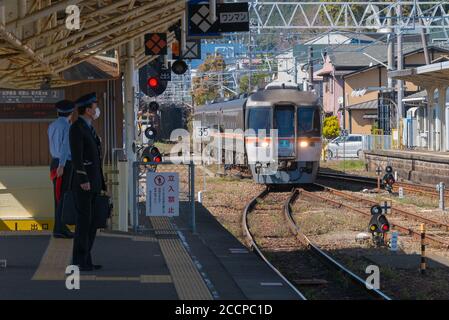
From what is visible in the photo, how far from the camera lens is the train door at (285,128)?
86.3 feet

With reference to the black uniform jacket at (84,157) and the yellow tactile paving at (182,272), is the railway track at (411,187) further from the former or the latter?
the black uniform jacket at (84,157)

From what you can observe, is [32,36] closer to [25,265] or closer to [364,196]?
[25,265]

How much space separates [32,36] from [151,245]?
9.42 ft

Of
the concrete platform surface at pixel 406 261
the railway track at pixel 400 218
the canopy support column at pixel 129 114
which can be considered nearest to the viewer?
the concrete platform surface at pixel 406 261

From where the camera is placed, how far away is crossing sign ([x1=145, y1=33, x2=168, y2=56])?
585 inches

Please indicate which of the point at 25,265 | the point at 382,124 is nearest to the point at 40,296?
the point at 25,265

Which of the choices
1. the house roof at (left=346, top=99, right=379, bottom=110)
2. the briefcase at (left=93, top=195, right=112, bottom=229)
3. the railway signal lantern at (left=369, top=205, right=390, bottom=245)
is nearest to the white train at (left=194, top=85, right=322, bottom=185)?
the railway signal lantern at (left=369, top=205, right=390, bottom=245)

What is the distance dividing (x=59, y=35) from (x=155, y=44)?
3298 millimetres

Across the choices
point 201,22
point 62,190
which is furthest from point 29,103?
point 201,22

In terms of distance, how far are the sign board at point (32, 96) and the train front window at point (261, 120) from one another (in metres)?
14.4

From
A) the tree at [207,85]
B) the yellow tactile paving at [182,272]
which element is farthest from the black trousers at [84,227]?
the tree at [207,85]

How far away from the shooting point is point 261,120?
87.3 ft

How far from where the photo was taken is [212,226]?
47.8ft

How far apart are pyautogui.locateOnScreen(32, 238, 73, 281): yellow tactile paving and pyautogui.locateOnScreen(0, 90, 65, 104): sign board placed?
2.02 meters
